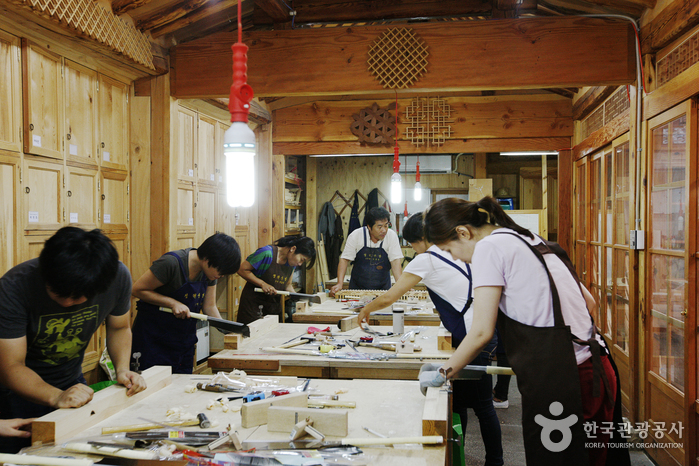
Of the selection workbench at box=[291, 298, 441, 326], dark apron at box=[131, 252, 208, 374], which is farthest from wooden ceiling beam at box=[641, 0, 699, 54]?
dark apron at box=[131, 252, 208, 374]

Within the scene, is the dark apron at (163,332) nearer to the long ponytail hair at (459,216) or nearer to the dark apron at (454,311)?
the dark apron at (454,311)

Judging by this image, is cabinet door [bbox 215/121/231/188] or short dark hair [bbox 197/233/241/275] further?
cabinet door [bbox 215/121/231/188]

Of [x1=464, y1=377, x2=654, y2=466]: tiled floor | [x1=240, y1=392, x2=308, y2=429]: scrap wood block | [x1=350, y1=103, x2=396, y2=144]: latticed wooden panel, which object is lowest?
[x1=464, y1=377, x2=654, y2=466]: tiled floor

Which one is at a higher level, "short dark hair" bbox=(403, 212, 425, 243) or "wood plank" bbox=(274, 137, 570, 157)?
"wood plank" bbox=(274, 137, 570, 157)

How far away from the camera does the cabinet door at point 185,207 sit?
195 inches

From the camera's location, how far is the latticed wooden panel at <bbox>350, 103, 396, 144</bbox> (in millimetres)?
6363

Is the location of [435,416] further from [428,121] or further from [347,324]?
[428,121]

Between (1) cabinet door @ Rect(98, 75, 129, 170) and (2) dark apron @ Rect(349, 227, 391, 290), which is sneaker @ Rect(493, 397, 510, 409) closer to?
(2) dark apron @ Rect(349, 227, 391, 290)

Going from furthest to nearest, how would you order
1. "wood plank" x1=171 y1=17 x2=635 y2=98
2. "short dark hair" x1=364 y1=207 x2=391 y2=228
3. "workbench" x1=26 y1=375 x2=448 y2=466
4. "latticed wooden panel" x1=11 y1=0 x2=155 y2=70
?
"short dark hair" x1=364 y1=207 x2=391 y2=228
"wood plank" x1=171 y1=17 x2=635 y2=98
"latticed wooden panel" x1=11 y1=0 x2=155 y2=70
"workbench" x1=26 y1=375 x2=448 y2=466

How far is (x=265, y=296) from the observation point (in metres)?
4.84

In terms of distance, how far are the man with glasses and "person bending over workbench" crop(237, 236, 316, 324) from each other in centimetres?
90

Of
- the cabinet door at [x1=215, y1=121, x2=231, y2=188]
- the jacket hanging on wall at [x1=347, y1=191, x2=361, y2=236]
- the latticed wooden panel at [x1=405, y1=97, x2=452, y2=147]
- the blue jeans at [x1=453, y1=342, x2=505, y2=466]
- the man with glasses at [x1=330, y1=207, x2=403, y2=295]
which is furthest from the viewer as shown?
the jacket hanging on wall at [x1=347, y1=191, x2=361, y2=236]

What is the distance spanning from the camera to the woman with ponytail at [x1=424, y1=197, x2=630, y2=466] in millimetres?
1985

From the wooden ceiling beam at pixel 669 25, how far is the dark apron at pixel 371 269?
121 inches
